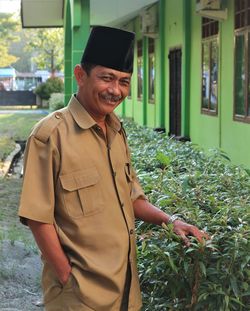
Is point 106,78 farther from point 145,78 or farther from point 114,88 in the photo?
point 145,78

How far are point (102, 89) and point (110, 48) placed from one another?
0.53ft

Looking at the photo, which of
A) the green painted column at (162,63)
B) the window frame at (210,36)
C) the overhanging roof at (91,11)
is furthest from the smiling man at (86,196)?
the green painted column at (162,63)

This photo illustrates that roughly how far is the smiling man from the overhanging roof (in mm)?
10456

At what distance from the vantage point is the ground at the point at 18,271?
16.4ft

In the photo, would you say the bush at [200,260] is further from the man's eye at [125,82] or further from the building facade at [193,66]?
the building facade at [193,66]

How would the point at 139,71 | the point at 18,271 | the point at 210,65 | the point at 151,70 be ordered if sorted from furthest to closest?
the point at 139,71 → the point at 151,70 → the point at 210,65 → the point at 18,271

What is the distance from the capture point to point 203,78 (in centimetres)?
1120

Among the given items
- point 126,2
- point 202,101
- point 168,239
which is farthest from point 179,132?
point 168,239

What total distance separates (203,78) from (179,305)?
8.75m

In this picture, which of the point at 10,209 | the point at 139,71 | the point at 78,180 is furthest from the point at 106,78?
the point at 139,71

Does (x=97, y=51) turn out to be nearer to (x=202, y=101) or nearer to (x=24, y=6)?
(x=202, y=101)

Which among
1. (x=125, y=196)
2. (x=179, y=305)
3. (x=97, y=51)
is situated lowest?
(x=179, y=305)

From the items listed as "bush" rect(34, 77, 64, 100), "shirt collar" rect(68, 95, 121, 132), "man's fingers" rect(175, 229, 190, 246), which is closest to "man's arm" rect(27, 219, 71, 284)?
"shirt collar" rect(68, 95, 121, 132)

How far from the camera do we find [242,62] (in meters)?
8.87
